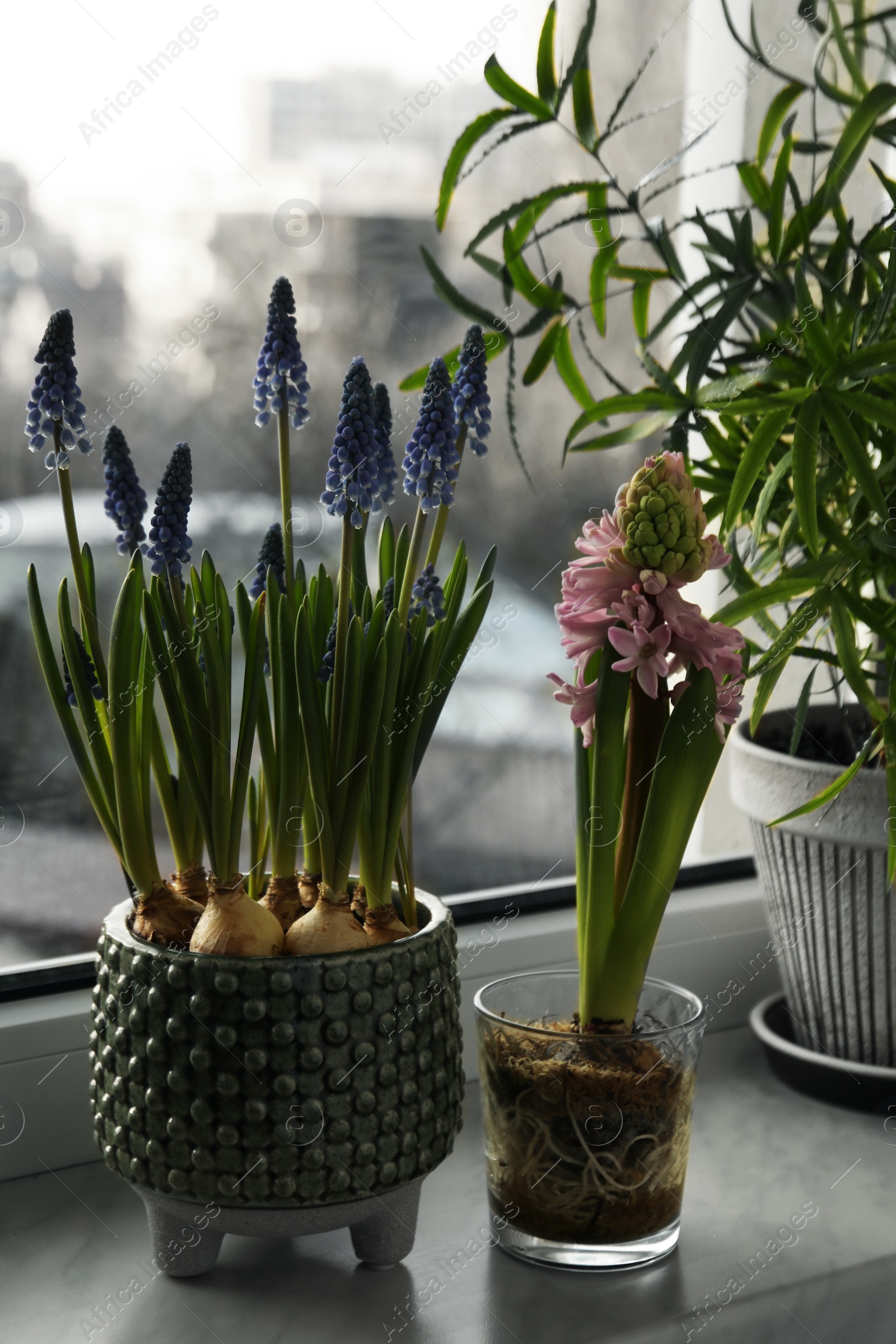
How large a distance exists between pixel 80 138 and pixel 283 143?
0.14 metres

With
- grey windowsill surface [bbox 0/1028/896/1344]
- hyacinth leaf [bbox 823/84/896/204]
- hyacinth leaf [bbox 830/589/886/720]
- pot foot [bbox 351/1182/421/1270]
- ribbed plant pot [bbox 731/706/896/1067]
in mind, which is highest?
hyacinth leaf [bbox 823/84/896/204]

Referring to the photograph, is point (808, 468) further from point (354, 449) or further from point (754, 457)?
point (354, 449)

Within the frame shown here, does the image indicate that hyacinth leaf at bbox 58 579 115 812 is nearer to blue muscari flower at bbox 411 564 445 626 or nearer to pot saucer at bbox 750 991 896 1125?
blue muscari flower at bbox 411 564 445 626

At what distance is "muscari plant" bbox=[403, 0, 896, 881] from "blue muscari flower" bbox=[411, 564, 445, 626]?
0.17 metres

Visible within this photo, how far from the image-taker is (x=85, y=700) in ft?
1.74

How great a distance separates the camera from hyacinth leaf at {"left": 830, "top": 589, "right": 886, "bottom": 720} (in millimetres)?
652

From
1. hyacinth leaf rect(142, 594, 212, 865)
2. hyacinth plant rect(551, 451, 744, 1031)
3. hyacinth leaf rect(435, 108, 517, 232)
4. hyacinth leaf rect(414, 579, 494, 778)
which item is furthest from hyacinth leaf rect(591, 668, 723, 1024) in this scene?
hyacinth leaf rect(435, 108, 517, 232)

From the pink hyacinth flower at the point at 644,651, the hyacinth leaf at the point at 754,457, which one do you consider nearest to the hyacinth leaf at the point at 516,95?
the hyacinth leaf at the point at 754,457

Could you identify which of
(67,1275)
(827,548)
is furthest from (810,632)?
(67,1275)

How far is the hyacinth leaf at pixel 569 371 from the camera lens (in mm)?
773

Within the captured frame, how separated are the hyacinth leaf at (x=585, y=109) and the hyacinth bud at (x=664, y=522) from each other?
0.26 metres

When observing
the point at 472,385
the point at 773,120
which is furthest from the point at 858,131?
the point at 472,385

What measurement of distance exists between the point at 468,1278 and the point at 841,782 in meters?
0.32

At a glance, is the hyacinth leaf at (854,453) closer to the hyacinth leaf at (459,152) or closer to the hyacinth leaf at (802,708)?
the hyacinth leaf at (802,708)
